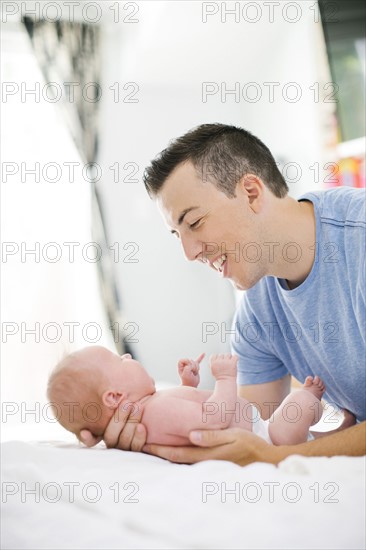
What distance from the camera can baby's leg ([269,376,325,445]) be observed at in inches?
54.9

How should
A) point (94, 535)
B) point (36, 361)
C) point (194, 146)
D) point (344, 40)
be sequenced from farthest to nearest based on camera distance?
point (36, 361) < point (344, 40) < point (194, 146) < point (94, 535)

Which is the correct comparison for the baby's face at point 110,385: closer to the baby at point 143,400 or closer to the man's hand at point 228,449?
the baby at point 143,400

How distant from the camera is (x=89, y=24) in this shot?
3850mm

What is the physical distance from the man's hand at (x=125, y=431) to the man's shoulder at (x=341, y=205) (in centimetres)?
72

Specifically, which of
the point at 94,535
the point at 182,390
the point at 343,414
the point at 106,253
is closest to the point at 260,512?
the point at 94,535

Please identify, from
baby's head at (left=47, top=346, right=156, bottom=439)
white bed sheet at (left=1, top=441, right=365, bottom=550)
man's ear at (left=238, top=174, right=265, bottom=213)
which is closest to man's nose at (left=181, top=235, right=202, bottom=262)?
man's ear at (left=238, top=174, right=265, bottom=213)

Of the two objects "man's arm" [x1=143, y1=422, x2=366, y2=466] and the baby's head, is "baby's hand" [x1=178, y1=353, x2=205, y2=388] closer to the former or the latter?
the baby's head

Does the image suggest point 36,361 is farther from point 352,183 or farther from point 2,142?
point 352,183

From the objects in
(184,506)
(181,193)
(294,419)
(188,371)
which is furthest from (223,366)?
(181,193)

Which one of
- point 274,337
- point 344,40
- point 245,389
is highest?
point 344,40

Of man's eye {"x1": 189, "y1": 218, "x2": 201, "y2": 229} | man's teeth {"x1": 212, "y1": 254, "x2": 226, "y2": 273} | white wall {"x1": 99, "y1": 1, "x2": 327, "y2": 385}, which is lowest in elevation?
man's teeth {"x1": 212, "y1": 254, "x2": 226, "y2": 273}

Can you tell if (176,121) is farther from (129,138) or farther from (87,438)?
(87,438)

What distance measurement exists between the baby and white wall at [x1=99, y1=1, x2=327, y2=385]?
99.8 inches

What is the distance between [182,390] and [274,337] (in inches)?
19.0
